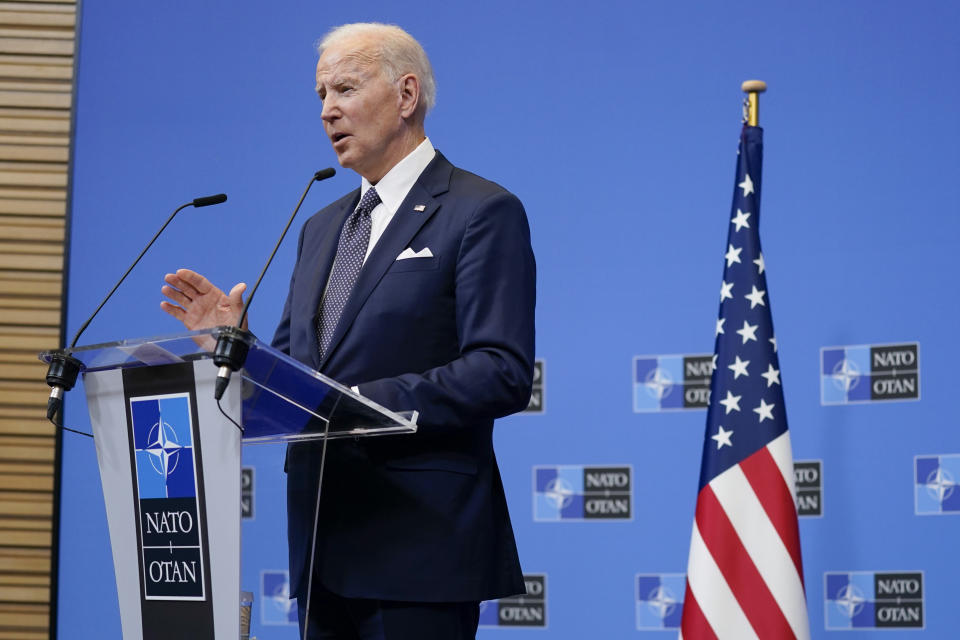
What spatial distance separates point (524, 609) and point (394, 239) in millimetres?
1961

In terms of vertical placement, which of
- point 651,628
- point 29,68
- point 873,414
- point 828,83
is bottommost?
point 651,628

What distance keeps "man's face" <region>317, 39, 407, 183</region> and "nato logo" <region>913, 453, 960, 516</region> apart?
6.37 ft

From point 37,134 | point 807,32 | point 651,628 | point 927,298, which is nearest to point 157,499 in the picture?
point 651,628

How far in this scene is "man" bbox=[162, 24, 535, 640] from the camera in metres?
1.80

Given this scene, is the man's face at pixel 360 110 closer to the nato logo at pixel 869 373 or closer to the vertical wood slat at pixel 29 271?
the nato logo at pixel 869 373

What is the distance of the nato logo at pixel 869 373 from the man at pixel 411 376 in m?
1.69

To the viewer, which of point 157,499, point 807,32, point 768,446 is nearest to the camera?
point 157,499

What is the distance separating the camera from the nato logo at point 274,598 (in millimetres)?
3615

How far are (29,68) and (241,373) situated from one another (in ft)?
10.7

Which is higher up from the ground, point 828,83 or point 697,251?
point 828,83

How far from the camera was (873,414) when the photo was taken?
3.32 metres

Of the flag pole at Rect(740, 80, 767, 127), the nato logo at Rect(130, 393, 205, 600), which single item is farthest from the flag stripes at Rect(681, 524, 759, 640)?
the nato logo at Rect(130, 393, 205, 600)

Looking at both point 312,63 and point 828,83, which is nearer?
point 828,83

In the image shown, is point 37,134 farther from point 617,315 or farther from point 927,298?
point 927,298
